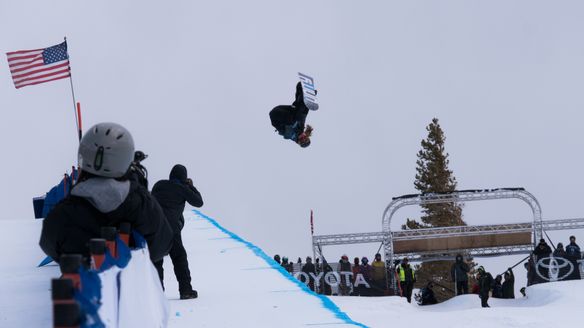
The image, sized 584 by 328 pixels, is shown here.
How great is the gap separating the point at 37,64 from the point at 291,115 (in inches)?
289

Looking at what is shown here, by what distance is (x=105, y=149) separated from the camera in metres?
4.70

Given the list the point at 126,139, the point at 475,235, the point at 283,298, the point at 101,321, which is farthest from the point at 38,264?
the point at 475,235

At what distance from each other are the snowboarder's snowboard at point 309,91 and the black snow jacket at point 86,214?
5039 mm

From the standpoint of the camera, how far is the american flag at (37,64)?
15492 millimetres

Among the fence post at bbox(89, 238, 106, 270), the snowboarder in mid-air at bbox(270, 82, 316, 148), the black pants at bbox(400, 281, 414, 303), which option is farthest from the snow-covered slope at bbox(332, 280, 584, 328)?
the fence post at bbox(89, 238, 106, 270)

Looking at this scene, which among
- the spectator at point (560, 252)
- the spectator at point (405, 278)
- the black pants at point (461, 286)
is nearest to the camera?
the spectator at point (560, 252)

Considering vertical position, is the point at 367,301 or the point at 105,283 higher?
the point at 105,283

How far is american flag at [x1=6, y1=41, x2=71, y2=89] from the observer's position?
50.8 feet

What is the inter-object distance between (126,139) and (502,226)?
67.3 ft

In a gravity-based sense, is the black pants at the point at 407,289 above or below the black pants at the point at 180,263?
below

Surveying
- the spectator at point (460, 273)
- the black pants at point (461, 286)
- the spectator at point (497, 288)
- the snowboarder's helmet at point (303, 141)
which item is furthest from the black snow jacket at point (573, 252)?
the snowboarder's helmet at point (303, 141)

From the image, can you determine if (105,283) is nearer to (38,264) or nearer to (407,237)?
Result: (38,264)

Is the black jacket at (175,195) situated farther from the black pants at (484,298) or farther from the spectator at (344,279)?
the spectator at (344,279)

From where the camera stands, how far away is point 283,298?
8.08m
